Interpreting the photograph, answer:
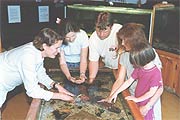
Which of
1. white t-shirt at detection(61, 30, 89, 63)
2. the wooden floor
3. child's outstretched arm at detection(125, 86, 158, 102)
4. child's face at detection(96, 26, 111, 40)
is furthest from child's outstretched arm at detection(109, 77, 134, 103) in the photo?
the wooden floor

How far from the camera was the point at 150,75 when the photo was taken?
188cm

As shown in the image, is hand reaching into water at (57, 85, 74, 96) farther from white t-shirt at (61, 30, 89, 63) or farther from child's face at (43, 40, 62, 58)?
white t-shirt at (61, 30, 89, 63)

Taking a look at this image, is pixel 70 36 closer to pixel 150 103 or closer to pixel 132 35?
pixel 132 35

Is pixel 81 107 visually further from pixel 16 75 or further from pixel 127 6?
pixel 127 6

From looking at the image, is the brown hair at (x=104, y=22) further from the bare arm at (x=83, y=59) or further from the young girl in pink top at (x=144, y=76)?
the young girl in pink top at (x=144, y=76)

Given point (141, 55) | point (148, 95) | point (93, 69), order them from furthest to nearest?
point (93, 69), point (148, 95), point (141, 55)

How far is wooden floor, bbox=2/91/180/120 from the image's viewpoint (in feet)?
10.9

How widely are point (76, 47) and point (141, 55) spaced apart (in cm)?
94

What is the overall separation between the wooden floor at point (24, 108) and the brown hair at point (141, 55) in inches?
68.0

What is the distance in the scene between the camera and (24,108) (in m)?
3.49

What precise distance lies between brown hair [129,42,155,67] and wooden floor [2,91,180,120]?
68.0 inches

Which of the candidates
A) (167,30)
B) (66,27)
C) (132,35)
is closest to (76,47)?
(66,27)

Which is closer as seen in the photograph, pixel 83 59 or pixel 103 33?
pixel 103 33

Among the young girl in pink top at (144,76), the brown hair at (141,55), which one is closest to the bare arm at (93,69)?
the young girl in pink top at (144,76)
